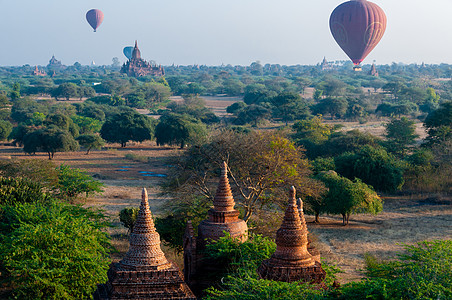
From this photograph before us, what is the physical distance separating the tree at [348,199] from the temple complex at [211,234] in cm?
1674

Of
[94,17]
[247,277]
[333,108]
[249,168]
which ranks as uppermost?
[94,17]

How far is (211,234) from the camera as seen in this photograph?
19938mm

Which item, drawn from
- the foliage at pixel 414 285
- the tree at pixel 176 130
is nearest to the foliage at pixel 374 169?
the tree at pixel 176 130

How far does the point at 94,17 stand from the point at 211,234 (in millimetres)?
170775

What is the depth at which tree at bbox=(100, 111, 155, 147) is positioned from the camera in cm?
6950

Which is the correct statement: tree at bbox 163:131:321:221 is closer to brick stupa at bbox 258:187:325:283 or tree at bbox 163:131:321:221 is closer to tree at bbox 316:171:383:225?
tree at bbox 316:171:383:225

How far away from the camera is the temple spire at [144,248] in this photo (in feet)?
51.0

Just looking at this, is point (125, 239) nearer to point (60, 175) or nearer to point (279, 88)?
point (60, 175)

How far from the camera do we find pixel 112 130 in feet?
228

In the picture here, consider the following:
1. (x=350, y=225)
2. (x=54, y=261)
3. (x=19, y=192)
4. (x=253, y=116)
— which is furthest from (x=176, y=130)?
(x=54, y=261)

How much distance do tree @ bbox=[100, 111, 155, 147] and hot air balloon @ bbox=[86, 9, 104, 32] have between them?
118 meters

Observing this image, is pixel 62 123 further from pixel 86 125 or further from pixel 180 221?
pixel 180 221

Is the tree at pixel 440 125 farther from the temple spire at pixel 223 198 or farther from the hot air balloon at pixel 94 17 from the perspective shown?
the hot air balloon at pixel 94 17

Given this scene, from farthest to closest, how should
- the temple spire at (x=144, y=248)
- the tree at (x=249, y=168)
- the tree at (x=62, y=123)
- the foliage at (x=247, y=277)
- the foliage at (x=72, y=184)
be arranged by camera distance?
the tree at (x=62, y=123) → the foliage at (x=72, y=184) → the tree at (x=249, y=168) → the temple spire at (x=144, y=248) → the foliage at (x=247, y=277)
